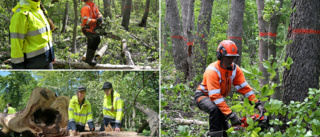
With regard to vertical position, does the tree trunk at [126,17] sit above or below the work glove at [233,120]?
above

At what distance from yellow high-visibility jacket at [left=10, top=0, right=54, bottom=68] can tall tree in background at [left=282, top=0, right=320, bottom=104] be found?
10.6 feet

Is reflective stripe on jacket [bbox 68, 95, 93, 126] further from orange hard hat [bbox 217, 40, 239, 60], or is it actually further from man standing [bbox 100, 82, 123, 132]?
orange hard hat [bbox 217, 40, 239, 60]

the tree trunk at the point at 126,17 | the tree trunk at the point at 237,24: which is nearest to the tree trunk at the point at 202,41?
the tree trunk at the point at 237,24

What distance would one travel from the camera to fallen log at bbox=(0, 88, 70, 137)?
15.7 feet

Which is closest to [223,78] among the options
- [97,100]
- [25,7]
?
[25,7]

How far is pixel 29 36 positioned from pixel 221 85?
272 centimetres

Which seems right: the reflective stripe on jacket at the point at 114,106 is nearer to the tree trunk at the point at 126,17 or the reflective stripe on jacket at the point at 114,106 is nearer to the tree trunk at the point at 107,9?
the tree trunk at the point at 126,17

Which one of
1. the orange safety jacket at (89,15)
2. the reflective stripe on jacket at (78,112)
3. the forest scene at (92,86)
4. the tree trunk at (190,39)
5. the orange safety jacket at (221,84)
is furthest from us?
the tree trunk at (190,39)

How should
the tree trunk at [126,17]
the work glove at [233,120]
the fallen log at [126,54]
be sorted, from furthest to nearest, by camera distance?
the tree trunk at [126,17] → the fallen log at [126,54] → the work glove at [233,120]

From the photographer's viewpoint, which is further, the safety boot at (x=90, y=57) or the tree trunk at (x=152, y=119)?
the safety boot at (x=90, y=57)

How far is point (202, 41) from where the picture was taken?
843cm

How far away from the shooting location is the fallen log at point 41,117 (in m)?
4.78

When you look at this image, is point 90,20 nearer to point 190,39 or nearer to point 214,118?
point 214,118

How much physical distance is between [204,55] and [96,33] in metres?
3.65
